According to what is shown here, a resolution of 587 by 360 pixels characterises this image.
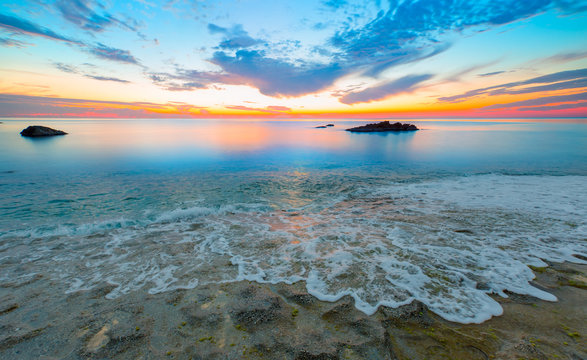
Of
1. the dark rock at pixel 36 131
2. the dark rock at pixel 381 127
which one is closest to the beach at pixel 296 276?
the dark rock at pixel 36 131

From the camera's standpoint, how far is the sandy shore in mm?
4031

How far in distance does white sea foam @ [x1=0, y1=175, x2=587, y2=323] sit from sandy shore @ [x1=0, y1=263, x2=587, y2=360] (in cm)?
41

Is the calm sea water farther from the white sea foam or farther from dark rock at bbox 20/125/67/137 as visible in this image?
dark rock at bbox 20/125/67/137

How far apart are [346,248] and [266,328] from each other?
4.15 metres

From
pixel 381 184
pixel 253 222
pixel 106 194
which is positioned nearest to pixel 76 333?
pixel 253 222

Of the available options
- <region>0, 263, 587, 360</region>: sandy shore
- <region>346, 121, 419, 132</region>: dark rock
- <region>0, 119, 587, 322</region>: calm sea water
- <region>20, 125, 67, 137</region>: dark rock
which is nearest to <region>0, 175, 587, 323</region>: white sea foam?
<region>0, 119, 587, 322</region>: calm sea water

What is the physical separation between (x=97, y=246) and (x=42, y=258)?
4.66ft

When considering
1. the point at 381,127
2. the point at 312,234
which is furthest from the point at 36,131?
the point at 381,127

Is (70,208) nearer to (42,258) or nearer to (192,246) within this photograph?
(42,258)

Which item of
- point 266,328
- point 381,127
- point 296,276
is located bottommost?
point 296,276

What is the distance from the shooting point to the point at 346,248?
25.9ft

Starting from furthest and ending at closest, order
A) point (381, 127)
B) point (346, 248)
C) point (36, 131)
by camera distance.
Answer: point (381, 127)
point (36, 131)
point (346, 248)

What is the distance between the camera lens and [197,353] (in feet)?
13.3

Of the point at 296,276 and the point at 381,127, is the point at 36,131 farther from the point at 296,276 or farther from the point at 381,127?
the point at 381,127
